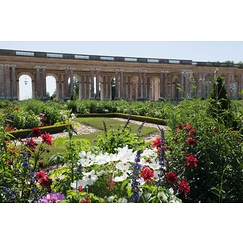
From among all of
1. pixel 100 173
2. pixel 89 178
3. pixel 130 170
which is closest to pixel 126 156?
pixel 130 170

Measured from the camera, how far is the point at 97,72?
44.0m

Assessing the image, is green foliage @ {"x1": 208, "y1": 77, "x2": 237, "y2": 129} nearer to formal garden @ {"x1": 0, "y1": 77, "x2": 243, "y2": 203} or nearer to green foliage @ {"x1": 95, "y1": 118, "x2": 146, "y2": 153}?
formal garden @ {"x1": 0, "y1": 77, "x2": 243, "y2": 203}

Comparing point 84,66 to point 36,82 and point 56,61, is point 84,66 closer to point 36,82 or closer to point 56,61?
point 56,61

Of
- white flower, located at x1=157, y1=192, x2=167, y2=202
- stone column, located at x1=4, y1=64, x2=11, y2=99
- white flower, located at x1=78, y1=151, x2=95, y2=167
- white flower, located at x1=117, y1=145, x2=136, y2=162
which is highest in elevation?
stone column, located at x1=4, y1=64, x2=11, y2=99

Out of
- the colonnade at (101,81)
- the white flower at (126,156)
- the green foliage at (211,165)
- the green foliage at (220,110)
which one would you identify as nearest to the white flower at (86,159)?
the white flower at (126,156)

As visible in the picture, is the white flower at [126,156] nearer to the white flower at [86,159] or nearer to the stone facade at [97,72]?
the white flower at [86,159]

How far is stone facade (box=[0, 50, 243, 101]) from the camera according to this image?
39.1 m

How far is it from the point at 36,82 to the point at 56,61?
414 cm

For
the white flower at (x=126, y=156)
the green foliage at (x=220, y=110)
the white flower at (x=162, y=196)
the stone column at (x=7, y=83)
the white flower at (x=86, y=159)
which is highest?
the stone column at (x=7, y=83)

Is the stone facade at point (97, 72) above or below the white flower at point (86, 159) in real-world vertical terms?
above

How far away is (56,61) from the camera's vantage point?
1623 inches

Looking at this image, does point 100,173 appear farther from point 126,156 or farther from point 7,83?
point 7,83

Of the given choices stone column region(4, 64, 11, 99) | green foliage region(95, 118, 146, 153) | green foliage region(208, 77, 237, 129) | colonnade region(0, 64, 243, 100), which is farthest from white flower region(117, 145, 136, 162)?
stone column region(4, 64, 11, 99)

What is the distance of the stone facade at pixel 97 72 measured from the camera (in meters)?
39.1
